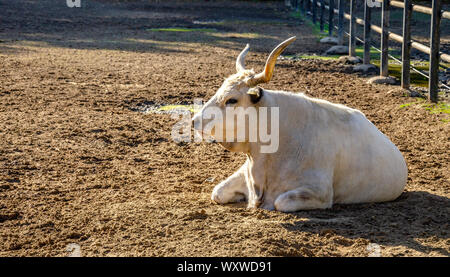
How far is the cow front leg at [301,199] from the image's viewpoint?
18.7 feet

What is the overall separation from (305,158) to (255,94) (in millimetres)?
692

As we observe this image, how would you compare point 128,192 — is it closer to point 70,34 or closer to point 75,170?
point 75,170

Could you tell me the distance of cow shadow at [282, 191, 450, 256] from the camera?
513 centimetres

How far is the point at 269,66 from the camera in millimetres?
5770

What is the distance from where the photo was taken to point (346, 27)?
2159 cm

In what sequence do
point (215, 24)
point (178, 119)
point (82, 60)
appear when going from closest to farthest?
point (178, 119), point (82, 60), point (215, 24)

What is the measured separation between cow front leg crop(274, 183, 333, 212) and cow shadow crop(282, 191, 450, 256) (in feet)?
0.19

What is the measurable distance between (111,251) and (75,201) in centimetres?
143

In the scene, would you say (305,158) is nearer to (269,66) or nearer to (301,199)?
(301,199)

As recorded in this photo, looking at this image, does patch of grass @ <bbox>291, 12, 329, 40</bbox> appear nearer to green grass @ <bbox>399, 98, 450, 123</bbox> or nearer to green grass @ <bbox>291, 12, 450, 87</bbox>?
green grass @ <bbox>291, 12, 450, 87</bbox>

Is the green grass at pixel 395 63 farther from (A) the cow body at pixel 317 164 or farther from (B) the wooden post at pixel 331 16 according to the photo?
(A) the cow body at pixel 317 164

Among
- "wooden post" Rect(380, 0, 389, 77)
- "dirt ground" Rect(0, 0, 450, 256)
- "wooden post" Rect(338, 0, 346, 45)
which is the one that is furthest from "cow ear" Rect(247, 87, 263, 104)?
"wooden post" Rect(338, 0, 346, 45)

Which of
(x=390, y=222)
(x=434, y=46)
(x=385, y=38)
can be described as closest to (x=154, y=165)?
(x=390, y=222)
